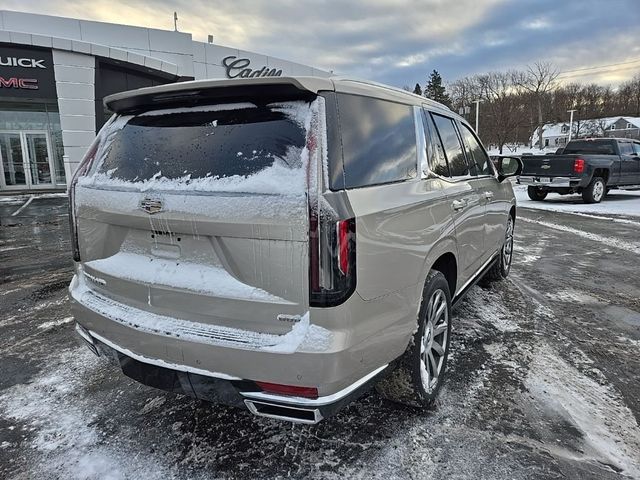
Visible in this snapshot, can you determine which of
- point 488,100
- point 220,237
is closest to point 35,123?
point 220,237

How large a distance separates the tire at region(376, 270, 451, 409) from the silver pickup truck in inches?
480

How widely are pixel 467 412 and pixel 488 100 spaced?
76.8 meters

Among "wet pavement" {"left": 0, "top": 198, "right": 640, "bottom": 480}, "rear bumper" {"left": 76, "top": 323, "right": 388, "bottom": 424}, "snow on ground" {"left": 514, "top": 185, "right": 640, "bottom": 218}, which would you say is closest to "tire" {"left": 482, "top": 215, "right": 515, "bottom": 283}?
"wet pavement" {"left": 0, "top": 198, "right": 640, "bottom": 480}

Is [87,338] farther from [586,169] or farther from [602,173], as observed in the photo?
[602,173]

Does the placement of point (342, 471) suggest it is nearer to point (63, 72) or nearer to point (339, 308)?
point (339, 308)

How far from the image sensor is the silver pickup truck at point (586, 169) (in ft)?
43.3

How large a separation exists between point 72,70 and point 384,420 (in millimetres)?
17679

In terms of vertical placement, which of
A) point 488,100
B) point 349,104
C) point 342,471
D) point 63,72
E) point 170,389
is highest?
point 488,100

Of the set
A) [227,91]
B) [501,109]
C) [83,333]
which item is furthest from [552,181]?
[501,109]

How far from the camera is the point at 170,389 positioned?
88.7 inches

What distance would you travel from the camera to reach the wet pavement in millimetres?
2369

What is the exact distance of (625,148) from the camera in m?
15.0

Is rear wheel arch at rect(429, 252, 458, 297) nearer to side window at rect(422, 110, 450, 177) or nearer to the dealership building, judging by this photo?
side window at rect(422, 110, 450, 177)

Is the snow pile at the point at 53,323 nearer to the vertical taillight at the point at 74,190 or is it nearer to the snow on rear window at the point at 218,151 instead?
the vertical taillight at the point at 74,190
